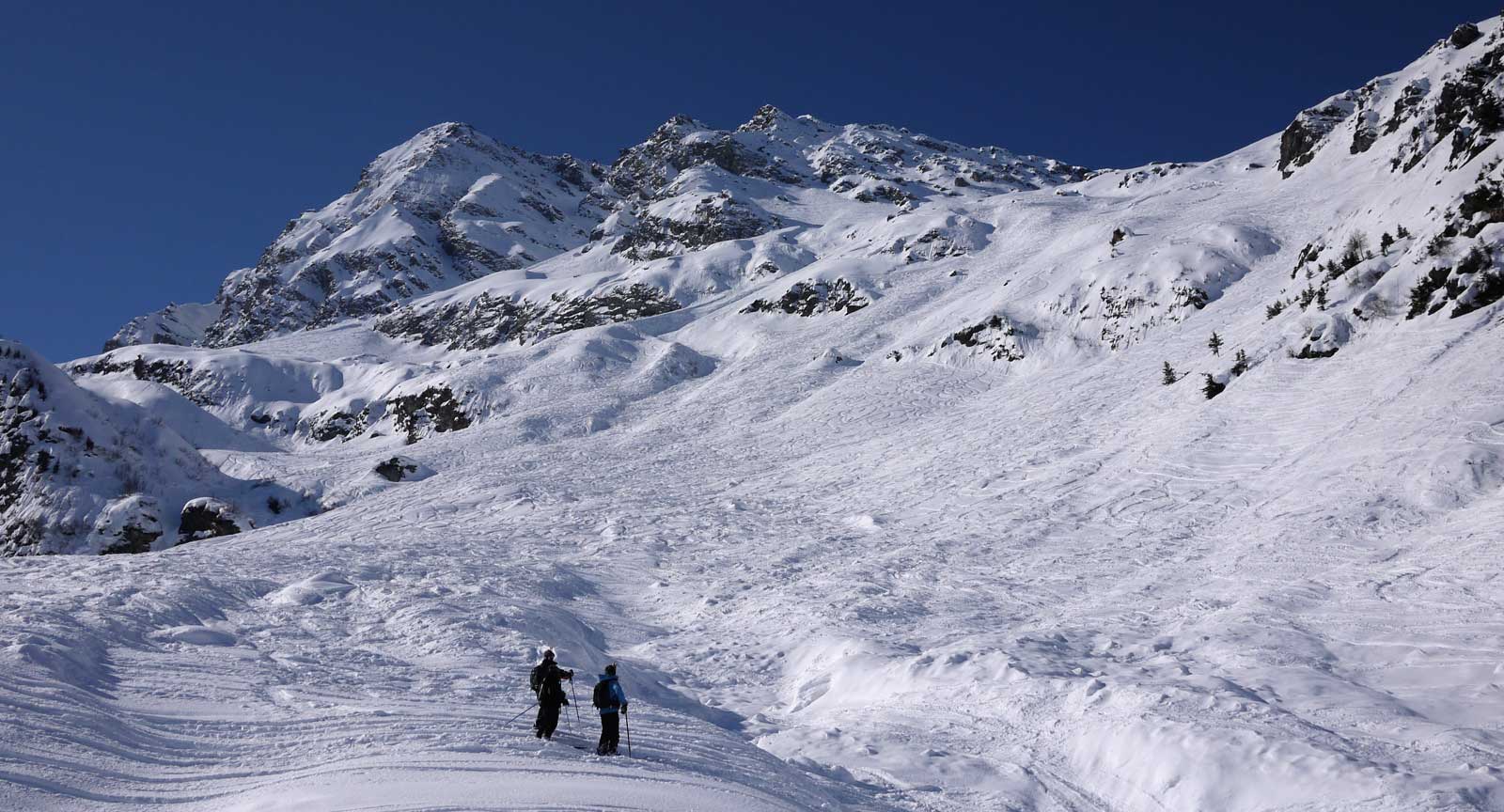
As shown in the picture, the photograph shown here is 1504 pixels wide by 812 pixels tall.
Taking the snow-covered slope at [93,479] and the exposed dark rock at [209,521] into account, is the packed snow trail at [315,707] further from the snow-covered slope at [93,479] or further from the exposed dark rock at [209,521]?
the snow-covered slope at [93,479]

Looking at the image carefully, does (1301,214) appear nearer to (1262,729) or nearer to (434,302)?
(1262,729)

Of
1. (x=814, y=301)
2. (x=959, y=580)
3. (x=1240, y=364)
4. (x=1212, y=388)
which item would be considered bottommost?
(x=959, y=580)

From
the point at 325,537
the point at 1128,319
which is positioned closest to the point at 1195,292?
the point at 1128,319

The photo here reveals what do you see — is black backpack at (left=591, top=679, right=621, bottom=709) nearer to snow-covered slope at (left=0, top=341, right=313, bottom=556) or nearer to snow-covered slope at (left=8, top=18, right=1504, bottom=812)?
snow-covered slope at (left=8, top=18, right=1504, bottom=812)

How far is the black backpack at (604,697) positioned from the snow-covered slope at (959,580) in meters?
0.67

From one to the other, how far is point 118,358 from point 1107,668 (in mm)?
90799

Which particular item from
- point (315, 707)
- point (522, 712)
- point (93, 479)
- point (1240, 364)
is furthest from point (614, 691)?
point (93, 479)

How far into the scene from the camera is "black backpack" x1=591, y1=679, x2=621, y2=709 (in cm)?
793

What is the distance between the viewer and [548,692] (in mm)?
8078

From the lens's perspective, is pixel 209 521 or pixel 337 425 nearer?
pixel 209 521

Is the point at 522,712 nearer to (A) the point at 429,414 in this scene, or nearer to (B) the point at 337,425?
(A) the point at 429,414

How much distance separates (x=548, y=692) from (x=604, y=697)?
0.58 metres

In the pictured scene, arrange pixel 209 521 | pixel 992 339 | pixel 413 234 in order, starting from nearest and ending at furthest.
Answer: pixel 209 521, pixel 992 339, pixel 413 234

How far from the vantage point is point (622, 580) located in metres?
17.8
